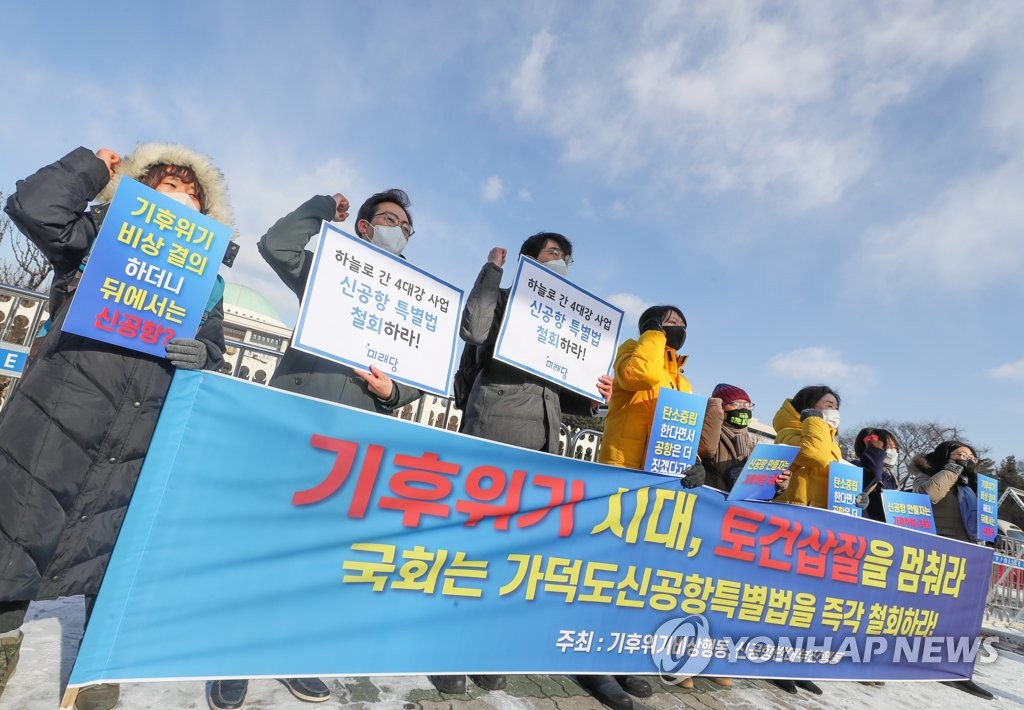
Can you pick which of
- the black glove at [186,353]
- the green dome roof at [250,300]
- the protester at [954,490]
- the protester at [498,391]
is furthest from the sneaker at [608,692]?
the green dome roof at [250,300]

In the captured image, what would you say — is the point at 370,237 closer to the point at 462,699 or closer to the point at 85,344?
the point at 85,344

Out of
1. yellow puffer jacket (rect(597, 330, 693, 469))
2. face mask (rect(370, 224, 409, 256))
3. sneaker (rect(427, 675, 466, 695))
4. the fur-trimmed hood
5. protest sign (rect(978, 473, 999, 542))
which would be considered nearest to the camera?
the fur-trimmed hood

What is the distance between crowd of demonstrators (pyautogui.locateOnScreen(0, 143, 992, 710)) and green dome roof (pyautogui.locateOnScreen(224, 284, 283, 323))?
42.3 meters

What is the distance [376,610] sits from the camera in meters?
2.06

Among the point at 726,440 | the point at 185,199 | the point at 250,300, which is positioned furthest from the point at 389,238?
the point at 250,300

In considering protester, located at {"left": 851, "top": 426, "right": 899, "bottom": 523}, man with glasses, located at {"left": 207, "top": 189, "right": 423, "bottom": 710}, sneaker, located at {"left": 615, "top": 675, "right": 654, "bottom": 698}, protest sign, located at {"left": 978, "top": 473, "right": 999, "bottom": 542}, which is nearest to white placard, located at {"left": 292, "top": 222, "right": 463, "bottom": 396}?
man with glasses, located at {"left": 207, "top": 189, "right": 423, "bottom": 710}

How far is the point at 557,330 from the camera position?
9.43 ft

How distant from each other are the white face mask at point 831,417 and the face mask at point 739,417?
31.1 inches

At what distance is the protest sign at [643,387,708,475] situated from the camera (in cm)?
280

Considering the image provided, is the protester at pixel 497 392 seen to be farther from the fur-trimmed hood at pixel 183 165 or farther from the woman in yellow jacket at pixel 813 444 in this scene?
the woman in yellow jacket at pixel 813 444

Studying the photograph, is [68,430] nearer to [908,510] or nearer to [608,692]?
[608,692]

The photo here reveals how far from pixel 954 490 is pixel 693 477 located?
4196 millimetres

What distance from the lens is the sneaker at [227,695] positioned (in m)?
1.91

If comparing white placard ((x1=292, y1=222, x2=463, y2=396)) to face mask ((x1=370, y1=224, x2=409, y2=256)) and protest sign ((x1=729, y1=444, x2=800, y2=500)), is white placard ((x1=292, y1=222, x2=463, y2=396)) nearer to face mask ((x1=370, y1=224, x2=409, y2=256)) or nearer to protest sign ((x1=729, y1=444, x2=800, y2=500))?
face mask ((x1=370, y1=224, x2=409, y2=256))
